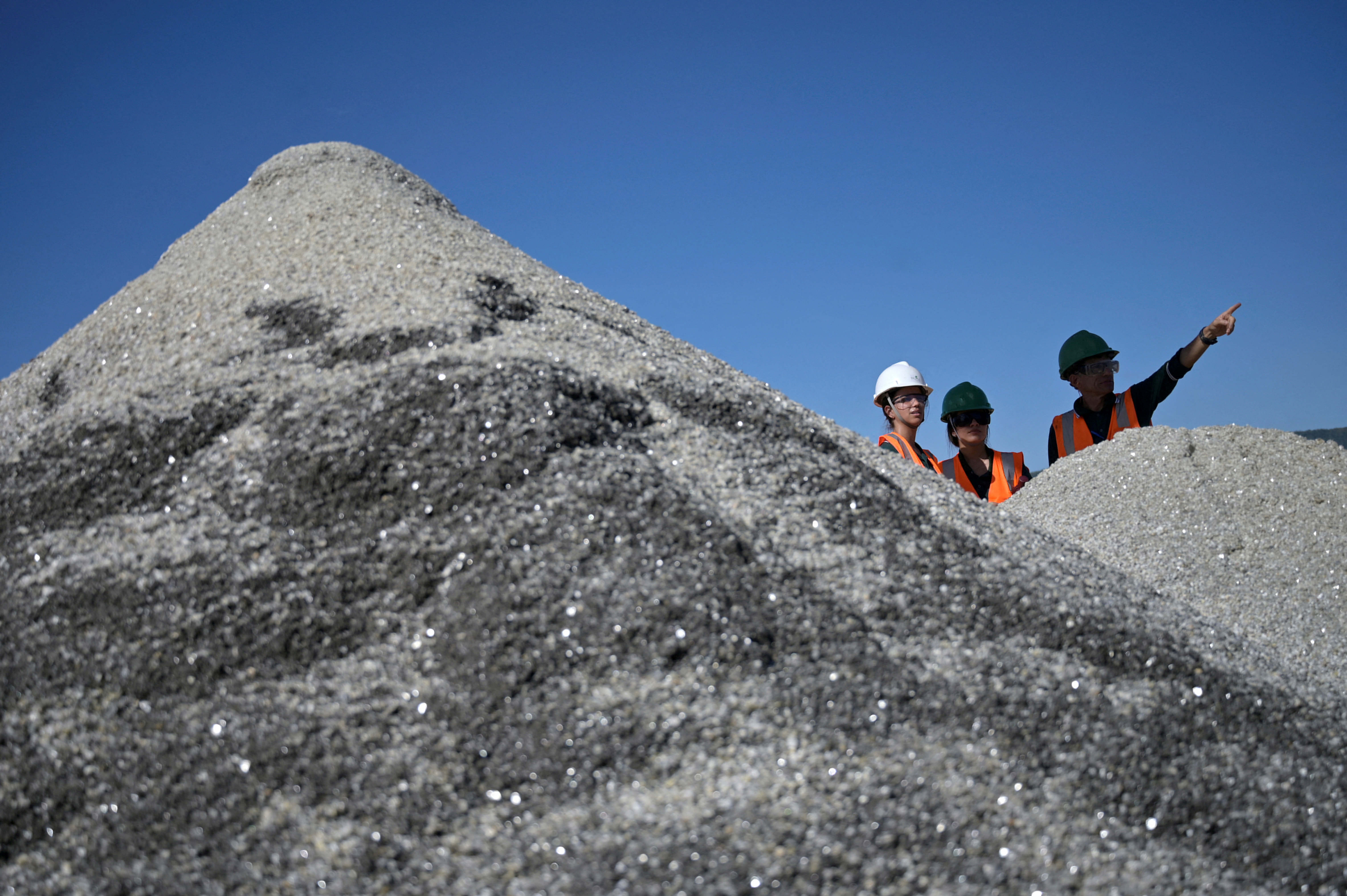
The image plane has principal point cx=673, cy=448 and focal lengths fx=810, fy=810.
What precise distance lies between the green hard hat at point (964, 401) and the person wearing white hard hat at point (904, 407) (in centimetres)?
14

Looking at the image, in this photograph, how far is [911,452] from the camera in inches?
195

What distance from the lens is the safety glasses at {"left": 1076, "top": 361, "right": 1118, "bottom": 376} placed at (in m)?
5.11

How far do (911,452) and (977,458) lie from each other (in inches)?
21.0

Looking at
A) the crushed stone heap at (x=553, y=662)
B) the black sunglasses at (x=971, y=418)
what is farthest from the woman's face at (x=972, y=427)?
the crushed stone heap at (x=553, y=662)

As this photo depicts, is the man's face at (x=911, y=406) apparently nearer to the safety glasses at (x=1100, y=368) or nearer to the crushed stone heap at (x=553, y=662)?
the safety glasses at (x=1100, y=368)

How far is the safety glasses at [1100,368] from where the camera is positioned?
511 centimetres

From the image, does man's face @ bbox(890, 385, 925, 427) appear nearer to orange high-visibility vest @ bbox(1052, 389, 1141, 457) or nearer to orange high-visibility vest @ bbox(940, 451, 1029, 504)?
orange high-visibility vest @ bbox(940, 451, 1029, 504)

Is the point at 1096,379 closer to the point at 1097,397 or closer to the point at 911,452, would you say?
the point at 1097,397

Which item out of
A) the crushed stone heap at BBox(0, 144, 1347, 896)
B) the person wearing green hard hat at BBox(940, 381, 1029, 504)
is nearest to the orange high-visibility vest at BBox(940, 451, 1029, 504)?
the person wearing green hard hat at BBox(940, 381, 1029, 504)

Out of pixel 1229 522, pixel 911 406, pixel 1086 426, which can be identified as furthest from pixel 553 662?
pixel 1086 426

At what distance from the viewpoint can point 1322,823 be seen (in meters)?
1.87

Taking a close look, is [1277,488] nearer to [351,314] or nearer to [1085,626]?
[1085,626]

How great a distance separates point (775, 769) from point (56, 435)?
2468mm

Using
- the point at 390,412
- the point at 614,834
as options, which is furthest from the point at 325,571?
the point at 614,834
